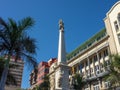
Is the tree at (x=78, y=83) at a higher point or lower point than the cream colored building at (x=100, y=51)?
lower

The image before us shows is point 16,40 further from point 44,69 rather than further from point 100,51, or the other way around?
point 44,69

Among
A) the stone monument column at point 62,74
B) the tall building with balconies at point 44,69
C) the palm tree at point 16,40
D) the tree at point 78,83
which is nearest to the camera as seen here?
the palm tree at point 16,40

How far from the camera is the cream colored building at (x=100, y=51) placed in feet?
126

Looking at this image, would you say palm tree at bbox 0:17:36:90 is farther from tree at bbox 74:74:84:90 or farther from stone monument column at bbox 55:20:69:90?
tree at bbox 74:74:84:90

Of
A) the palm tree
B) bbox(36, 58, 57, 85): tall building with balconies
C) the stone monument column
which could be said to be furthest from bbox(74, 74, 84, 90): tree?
bbox(36, 58, 57, 85): tall building with balconies

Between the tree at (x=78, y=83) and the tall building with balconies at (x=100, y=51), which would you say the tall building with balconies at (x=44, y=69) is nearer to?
the tall building with balconies at (x=100, y=51)

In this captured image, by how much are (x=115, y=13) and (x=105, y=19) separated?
330 centimetres

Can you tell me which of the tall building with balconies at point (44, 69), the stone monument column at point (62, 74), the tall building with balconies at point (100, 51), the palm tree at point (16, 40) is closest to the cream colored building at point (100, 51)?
the tall building with balconies at point (100, 51)

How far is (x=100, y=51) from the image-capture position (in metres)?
42.8

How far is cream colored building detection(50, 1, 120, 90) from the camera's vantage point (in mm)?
38281

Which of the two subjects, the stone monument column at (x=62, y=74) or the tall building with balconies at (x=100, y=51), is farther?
the tall building with balconies at (x=100, y=51)

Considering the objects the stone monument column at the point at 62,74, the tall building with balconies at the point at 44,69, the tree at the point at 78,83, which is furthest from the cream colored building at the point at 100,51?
the tall building with balconies at the point at 44,69

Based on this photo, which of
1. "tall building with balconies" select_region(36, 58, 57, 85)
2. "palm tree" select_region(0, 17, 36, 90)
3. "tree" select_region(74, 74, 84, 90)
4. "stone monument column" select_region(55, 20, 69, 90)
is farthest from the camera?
"tall building with balconies" select_region(36, 58, 57, 85)

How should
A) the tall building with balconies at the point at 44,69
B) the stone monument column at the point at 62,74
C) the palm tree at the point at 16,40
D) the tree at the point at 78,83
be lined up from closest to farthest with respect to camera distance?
the palm tree at the point at 16,40 < the stone monument column at the point at 62,74 < the tree at the point at 78,83 < the tall building with balconies at the point at 44,69
